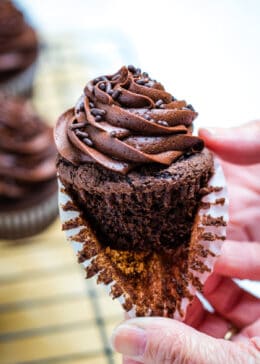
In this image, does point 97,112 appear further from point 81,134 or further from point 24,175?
point 24,175

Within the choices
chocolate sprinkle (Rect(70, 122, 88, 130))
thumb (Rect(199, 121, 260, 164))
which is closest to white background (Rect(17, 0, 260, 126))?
thumb (Rect(199, 121, 260, 164))

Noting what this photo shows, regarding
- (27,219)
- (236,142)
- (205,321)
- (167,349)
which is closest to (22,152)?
(27,219)

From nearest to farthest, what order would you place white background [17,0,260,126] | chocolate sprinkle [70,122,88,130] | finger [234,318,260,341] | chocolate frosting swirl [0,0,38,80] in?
chocolate sprinkle [70,122,88,130] → finger [234,318,260,341] → white background [17,0,260,126] → chocolate frosting swirl [0,0,38,80]

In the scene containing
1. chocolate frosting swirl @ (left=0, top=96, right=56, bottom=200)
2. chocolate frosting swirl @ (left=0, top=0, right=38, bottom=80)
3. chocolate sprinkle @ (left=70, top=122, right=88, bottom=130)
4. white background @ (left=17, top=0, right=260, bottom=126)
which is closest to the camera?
chocolate sprinkle @ (left=70, top=122, right=88, bottom=130)

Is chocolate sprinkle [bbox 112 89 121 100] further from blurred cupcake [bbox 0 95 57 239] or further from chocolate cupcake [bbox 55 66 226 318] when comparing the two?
blurred cupcake [bbox 0 95 57 239]

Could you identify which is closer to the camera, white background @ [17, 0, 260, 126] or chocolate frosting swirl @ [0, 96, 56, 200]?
chocolate frosting swirl @ [0, 96, 56, 200]

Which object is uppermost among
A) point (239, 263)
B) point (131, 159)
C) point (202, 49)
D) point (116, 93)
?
point (116, 93)

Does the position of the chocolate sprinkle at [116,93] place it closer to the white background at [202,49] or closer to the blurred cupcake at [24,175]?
the blurred cupcake at [24,175]
